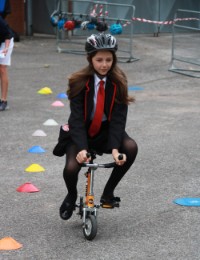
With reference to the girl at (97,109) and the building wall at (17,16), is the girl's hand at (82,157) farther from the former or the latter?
the building wall at (17,16)

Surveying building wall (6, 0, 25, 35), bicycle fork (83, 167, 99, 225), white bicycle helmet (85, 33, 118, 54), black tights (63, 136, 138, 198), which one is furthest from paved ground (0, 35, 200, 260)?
building wall (6, 0, 25, 35)

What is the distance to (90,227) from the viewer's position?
535 cm

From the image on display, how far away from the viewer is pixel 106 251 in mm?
5203

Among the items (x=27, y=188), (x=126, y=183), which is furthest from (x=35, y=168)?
(x=126, y=183)

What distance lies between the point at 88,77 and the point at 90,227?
1.07m

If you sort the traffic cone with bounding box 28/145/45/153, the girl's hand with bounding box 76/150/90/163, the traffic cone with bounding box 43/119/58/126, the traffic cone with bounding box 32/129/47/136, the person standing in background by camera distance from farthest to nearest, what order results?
the person standing in background < the traffic cone with bounding box 43/119/58/126 < the traffic cone with bounding box 32/129/47/136 < the traffic cone with bounding box 28/145/45/153 < the girl's hand with bounding box 76/150/90/163

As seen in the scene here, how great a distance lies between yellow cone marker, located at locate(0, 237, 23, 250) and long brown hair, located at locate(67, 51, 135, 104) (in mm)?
1103

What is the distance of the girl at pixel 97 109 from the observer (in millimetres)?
5344

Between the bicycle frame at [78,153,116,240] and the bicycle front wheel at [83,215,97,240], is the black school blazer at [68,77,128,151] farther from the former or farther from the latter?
the bicycle front wheel at [83,215,97,240]

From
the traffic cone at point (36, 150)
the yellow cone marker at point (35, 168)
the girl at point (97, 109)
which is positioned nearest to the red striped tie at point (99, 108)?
the girl at point (97, 109)

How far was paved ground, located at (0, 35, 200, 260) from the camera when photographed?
209 inches

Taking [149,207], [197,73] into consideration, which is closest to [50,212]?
[149,207]

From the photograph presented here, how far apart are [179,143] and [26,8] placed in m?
11.6

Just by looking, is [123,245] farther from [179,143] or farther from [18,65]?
[18,65]
